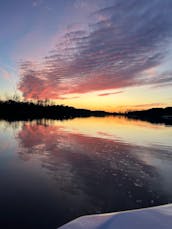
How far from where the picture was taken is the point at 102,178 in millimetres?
6395

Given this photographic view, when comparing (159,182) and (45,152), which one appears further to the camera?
(45,152)

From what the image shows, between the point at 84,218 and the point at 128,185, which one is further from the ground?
the point at 84,218

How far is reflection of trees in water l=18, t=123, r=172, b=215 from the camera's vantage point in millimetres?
4739

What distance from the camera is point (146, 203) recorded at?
4703mm

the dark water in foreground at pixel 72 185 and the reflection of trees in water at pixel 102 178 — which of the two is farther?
the reflection of trees in water at pixel 102 178

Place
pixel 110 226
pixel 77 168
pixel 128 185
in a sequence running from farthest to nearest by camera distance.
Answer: pixel 77 168
pixel 128 185
pixel 110 226

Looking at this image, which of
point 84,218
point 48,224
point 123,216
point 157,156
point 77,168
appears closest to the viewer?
point 123,216

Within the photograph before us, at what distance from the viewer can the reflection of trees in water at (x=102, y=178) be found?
4739mm

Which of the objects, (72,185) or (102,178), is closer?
(72,185)

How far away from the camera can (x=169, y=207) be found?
10.9 ft

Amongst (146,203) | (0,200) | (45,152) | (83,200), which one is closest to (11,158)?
(45,152)

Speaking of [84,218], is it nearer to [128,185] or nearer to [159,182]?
[128,185]

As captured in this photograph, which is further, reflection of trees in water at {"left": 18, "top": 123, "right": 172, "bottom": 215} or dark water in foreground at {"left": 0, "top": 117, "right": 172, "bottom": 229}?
reflection of trees in water at {"left": 18, "top": 123, "right": 172, "bottom": 215}

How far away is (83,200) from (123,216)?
2.13 meters
